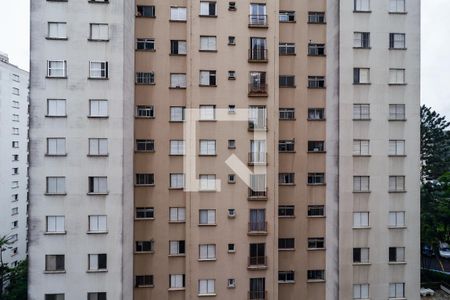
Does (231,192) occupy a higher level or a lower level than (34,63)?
lower

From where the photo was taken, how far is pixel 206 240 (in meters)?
20.3

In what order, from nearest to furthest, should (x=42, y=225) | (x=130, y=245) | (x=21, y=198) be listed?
(x=42, y=225) < (x=130, y=245) < (x=21, y=198)

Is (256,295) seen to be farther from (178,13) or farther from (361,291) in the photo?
(178,13)

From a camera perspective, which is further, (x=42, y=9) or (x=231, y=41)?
(x=231, y=41)

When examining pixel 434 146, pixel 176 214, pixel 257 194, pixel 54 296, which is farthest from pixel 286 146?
pixel 434 146

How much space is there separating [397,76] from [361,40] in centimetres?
390

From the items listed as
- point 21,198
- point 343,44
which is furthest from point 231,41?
point 21,198

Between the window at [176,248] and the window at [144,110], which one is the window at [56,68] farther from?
the window at [176,248]

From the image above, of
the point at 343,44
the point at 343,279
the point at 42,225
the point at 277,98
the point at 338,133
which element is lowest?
the point at 343,279

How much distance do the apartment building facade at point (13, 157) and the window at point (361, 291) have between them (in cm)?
4234

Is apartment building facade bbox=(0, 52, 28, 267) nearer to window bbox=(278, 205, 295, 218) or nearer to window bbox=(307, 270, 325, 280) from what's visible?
window bbox=(278, 205, 295, 218)

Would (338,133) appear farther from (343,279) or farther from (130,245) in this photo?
(130,245)

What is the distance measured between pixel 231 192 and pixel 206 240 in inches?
159

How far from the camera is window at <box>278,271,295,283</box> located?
826 inches
